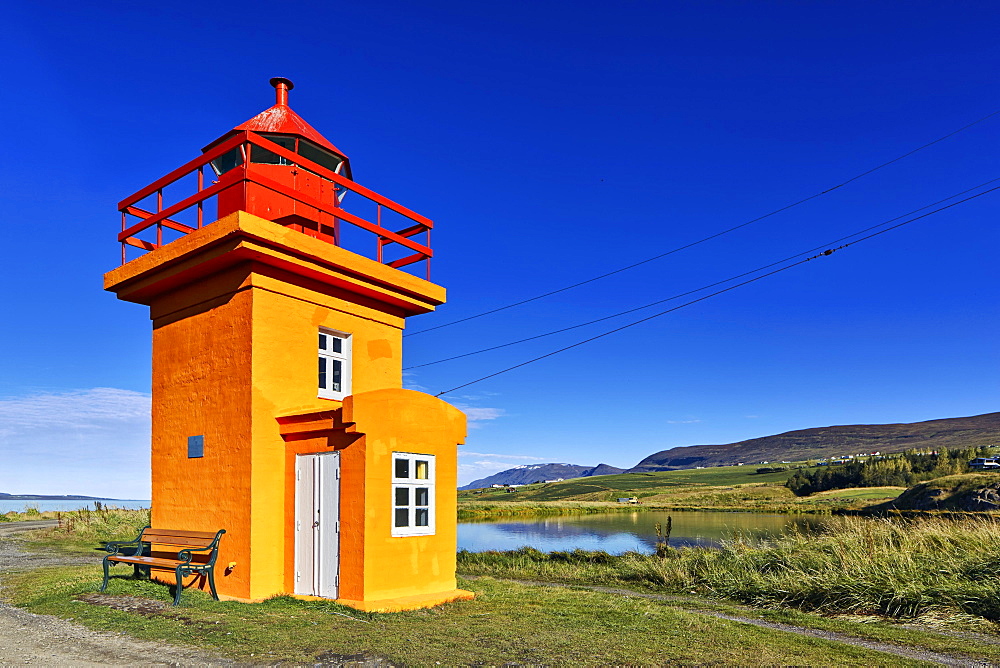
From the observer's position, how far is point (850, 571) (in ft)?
40.1

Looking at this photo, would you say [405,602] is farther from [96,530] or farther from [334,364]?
[96,530]

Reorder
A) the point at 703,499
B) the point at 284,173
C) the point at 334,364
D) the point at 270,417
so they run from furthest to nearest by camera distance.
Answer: the point at 703,499 < the point at 334,364 < the point at 284,173 < the point at 270,417

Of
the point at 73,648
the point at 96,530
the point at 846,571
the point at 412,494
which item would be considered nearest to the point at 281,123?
the point at 412,494

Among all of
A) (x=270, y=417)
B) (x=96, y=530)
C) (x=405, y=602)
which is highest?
(x=270, y=417)

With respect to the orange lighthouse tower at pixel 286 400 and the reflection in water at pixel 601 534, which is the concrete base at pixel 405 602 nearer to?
the orange lighthouse tower at pixel 286 400

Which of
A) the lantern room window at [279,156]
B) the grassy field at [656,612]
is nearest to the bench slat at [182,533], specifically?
the grassy field at [656,612]

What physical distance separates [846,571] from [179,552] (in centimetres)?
1113

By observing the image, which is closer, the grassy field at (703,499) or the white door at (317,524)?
the white door at (317,524)

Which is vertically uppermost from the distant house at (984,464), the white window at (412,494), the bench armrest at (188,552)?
the white window at (412,494)

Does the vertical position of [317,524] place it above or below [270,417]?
below

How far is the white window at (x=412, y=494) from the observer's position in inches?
401

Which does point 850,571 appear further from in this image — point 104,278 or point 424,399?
point 104,278

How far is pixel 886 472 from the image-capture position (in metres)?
76.7

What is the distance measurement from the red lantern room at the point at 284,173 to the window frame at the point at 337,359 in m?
1.69
